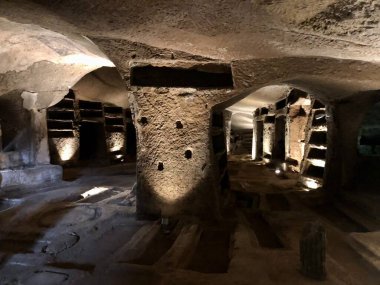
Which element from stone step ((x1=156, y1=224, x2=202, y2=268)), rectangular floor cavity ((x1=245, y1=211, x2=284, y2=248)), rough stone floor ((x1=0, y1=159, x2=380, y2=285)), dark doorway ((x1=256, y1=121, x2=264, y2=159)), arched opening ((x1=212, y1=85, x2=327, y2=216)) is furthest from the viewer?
dark doorway ((x1=256, y1=121, x2=264, y2=159))

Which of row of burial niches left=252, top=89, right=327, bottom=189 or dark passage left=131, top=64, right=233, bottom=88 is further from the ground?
dark passage left=131, top=64, right=233, bottom=88

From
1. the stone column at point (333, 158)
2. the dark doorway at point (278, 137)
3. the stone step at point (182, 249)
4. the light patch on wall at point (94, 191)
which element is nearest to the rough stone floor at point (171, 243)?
the stone step at point (182, 249)

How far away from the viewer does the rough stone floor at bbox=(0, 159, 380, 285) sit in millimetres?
2617

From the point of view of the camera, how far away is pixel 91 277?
2.63 meters

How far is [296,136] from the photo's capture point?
8.24 meters

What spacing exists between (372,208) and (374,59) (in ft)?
7.61

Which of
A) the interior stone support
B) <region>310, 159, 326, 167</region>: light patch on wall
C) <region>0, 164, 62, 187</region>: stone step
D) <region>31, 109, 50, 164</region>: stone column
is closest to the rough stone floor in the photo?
<region>0, 164, 62, 187</region>: stone step

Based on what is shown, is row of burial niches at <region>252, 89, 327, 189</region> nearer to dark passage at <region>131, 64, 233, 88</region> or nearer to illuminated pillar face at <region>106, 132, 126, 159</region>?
dark passage at <region>131, 64, 233, 88</region>

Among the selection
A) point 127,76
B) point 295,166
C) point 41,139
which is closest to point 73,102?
point 41,139

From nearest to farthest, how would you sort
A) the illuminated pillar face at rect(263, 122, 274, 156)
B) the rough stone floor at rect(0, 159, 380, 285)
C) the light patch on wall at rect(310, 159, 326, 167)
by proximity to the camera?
1. the rough stone floor at rect(0, 159, 380, 285)
2. the light patch on wall at rect(310, 159, 326, 167)
3. the illuminated pillar face at rect(263, 122, 274, 156)

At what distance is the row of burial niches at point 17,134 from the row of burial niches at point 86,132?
299cm

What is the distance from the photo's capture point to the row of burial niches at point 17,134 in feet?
21.9

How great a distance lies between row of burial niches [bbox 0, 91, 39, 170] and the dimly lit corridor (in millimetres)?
26

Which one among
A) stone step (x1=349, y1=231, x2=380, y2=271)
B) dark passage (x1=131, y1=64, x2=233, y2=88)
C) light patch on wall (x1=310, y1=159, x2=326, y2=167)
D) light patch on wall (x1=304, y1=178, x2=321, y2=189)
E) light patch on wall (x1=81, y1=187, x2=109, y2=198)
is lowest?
light patch on wall (x1=81, y1=187, x2=109, y2=198)
